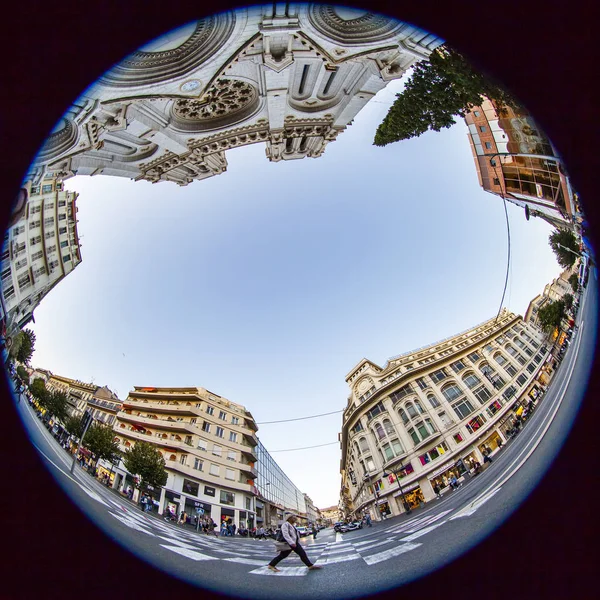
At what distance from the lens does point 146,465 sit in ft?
7.63

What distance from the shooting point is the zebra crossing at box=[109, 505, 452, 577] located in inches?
73.4

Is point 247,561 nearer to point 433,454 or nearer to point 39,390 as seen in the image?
point 433,454

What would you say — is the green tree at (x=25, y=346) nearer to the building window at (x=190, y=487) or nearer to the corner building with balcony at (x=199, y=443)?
the corner building with balcony at (x=199, y=443)

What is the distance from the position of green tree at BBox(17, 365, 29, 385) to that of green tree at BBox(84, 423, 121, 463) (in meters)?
0.62

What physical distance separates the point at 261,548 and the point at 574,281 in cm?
330

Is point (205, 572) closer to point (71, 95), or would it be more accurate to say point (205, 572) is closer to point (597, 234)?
point (597, 234)

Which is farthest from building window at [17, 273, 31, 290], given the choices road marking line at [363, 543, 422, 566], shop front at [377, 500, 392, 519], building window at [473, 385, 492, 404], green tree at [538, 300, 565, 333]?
green tree at [538, 300, 565, 333]

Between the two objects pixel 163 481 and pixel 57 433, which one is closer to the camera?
pixel 57 433

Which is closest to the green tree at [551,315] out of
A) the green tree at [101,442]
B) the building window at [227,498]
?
the building window at [227,498]

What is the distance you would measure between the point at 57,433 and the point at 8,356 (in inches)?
26.5

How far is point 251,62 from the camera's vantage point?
9.63 metres

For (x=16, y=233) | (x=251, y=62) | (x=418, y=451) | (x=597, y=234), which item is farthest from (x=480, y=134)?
(x=251, y=62)

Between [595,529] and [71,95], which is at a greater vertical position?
[71,95]

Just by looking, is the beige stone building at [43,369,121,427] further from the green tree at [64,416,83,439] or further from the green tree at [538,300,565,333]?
the green tree at [538,300,565,333]
